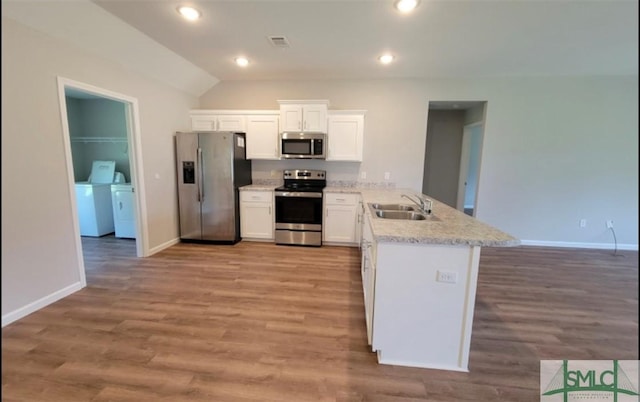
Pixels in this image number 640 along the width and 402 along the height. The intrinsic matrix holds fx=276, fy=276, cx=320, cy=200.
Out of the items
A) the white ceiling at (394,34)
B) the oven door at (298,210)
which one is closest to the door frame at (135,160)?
the white ceiling at (394,34)

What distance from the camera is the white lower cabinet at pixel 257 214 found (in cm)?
430

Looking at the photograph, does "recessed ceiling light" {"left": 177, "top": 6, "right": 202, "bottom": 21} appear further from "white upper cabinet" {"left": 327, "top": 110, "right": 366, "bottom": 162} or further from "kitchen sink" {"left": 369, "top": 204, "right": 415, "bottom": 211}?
"kitchen sink" {"left": 369, "top": 204, "right": 415, "bottom": 211}

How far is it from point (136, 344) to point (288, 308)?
3.84 ft

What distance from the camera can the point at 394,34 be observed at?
2.86 m

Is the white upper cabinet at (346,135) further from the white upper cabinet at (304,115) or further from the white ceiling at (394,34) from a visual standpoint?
the white ceiling at (394,34)

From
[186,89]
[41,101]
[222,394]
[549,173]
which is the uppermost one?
[186,89]

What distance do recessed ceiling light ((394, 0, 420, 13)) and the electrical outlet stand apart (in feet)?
7.05

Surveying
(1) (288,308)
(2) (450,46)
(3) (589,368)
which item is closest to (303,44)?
(2) (450,46)

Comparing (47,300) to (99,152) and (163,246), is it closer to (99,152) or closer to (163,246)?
(163,246)

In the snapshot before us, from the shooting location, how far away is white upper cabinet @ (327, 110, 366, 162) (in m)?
4.24

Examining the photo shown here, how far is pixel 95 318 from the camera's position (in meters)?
2.33

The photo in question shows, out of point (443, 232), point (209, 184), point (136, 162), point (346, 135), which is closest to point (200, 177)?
point (209, 184)

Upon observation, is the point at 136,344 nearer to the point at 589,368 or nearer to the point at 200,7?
the point at 200,7

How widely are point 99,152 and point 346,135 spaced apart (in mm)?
4515
